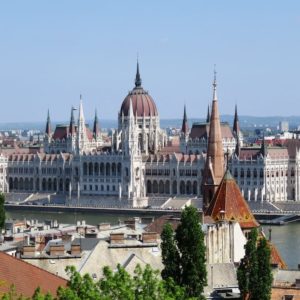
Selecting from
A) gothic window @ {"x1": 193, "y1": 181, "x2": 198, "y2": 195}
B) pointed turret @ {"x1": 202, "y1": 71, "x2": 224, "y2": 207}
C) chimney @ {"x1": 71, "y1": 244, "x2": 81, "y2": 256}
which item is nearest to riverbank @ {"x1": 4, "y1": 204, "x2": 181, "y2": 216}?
gothic window @ {"x1": 193, "y1": 181, "x2": 198, "y2": 195}

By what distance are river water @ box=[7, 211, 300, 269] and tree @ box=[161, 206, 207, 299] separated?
18830mm

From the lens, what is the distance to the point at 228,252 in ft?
98.0

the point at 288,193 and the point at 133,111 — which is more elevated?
the point at 133,111

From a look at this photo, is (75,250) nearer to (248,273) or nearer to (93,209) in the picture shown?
(248,273)

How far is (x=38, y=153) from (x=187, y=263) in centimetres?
8039

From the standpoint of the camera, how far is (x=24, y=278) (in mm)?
18500

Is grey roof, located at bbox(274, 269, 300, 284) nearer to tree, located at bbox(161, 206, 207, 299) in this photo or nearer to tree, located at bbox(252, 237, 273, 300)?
tree, located at bbox(252, 237, 273, 300)

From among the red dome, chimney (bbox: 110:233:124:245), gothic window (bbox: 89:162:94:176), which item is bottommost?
gothic window (bbox: 89:162:94:176)

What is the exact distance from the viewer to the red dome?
320 ft

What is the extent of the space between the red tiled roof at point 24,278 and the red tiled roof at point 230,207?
14.4 meters

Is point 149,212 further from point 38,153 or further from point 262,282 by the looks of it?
point 262,282

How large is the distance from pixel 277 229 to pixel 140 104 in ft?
103

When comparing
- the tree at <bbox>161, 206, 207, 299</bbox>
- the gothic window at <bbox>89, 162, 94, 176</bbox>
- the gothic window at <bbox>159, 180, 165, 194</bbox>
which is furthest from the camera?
the gothic window at <bbox>89, 162, 94, 176</bbox>

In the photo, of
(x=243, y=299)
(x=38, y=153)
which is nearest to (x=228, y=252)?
(x=243, y=299)
